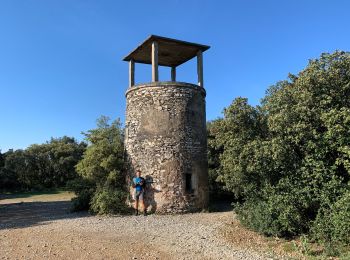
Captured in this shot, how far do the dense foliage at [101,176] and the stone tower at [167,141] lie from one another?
27.5 inches

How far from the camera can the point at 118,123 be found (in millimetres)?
20531

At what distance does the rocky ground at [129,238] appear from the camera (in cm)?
862

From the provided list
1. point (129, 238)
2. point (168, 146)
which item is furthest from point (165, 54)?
point (129, 238)

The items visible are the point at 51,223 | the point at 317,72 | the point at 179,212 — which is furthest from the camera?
the point at 179,212

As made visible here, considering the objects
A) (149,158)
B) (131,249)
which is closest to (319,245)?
(131,249)

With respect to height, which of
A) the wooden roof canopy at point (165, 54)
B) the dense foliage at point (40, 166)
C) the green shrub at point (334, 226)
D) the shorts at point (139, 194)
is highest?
the wooden roof canopy at point (165, 54)

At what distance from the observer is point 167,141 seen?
15.0 meters

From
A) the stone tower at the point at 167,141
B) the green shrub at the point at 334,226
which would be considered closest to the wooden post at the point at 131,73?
the stone tower at the point at 167,141

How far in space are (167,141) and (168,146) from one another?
215 millimetres

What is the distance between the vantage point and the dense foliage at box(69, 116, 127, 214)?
1469 centimetres

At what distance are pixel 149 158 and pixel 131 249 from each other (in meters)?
6.21

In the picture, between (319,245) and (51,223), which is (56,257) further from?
(319,245)

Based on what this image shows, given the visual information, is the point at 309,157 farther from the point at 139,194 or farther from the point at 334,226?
the point at 139,194

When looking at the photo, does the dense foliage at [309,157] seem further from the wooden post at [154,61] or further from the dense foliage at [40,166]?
the dense foliage at [40,166]
